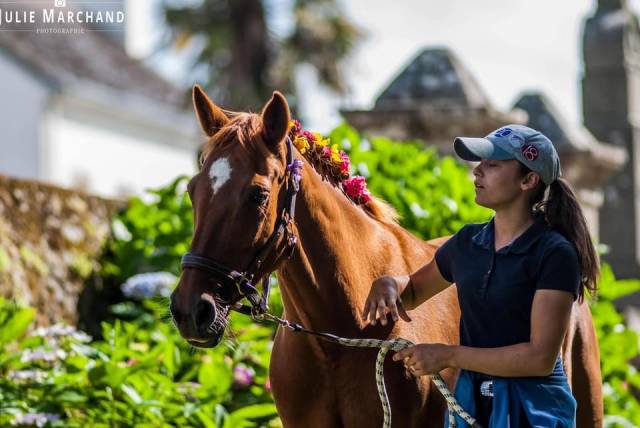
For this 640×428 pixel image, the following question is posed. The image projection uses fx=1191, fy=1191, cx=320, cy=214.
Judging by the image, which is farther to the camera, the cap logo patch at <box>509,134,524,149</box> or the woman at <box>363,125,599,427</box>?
the cap logo patch at <box>509,134,524,149</box>

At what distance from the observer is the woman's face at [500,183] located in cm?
370

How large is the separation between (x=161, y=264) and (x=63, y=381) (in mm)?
1703

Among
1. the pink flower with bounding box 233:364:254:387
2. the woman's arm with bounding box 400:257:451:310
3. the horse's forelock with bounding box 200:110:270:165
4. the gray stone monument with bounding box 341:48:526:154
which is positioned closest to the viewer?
the horse's forelock with bounding box 200:110:270:165

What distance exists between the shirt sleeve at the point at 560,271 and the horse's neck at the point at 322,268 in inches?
32.8

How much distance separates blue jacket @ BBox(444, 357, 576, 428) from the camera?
11.9 ft

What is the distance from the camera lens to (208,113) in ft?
13.5

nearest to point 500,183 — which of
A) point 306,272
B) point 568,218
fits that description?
point 568,218

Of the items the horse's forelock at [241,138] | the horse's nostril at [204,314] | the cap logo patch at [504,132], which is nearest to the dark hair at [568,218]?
the cap logo patch at [504,132]

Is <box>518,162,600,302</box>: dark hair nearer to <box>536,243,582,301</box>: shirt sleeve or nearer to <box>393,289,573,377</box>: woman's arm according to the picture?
<box>536,243,582,301</box>: shirt sleeve

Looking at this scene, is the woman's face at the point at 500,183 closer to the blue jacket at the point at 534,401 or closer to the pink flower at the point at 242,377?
the blue jacket at the point at 534,401

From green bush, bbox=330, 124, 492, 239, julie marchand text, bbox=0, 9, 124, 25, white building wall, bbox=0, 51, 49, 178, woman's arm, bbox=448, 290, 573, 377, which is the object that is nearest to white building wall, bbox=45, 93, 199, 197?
white building wall, bbox=0, 51, 49, 178

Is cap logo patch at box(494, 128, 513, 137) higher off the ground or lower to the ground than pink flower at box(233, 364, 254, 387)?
higher

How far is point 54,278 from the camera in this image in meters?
7.01

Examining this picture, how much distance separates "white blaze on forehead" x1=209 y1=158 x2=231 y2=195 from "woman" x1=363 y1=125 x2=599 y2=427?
73 cm
